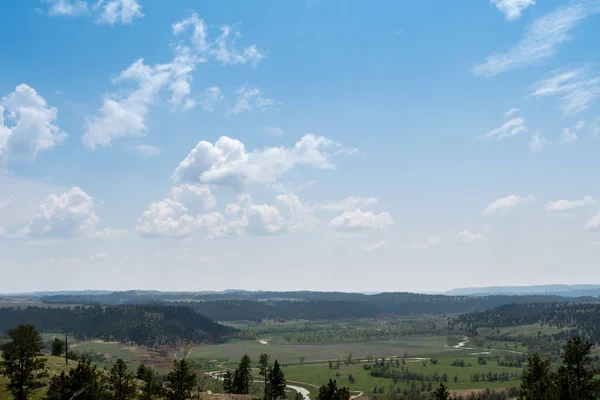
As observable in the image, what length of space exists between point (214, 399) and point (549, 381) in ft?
168

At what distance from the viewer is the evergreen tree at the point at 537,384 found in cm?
5997

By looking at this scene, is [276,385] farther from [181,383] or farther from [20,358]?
[20,358]

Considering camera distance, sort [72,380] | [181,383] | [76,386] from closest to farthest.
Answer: [76,386] < [72,380] < [181,383]

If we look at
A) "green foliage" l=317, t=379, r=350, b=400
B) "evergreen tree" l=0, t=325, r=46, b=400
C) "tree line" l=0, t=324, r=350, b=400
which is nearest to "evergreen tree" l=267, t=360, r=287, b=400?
"tree line" l=0, t=324, r=350, b=400

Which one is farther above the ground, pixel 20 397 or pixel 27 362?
pixel 27 362

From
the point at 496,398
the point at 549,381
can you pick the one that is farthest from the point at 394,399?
the point at 549,381

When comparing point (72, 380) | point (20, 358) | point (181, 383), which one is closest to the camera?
point (72, 380)

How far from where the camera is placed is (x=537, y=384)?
61906 millimetres

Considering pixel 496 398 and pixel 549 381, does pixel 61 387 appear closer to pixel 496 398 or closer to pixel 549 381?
pixel 549 381

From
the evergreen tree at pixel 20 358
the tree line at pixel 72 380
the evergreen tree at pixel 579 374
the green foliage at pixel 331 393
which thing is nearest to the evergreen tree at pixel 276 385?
the tree line at pixel 72 380

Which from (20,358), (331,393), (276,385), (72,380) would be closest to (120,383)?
(20,358)

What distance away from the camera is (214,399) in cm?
7969

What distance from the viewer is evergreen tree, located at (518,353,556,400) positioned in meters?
60.0

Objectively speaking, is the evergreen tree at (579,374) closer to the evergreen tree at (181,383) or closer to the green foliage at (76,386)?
the evergreen tree at (181,383)
